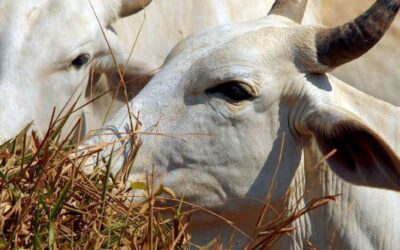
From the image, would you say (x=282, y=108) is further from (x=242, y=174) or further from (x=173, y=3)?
(x=173, y=3)

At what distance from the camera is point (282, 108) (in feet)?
18.6

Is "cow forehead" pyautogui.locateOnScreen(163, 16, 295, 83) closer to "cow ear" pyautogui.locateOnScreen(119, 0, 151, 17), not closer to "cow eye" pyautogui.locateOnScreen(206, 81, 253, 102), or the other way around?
"cow eye" pyautogui.locateOnScreen(206, 81, 253, 102)

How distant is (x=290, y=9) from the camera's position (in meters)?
6.18

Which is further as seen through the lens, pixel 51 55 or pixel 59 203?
pixel 51 55

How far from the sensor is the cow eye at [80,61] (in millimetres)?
7465

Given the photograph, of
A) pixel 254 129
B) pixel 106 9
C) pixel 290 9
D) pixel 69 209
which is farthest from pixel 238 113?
pixel 106 9

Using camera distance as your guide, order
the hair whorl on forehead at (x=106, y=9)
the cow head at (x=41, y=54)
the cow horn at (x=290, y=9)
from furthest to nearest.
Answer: the hair whorl on forehead at (x=106, y=9) < the cow head at (x=41, y=54) < the cow horn at (x=290, y=9)

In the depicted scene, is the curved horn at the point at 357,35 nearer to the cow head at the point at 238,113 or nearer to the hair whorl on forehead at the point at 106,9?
the cow head at the point at 238,113

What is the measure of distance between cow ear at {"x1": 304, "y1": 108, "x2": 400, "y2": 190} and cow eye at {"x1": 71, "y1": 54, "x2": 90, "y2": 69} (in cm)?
228

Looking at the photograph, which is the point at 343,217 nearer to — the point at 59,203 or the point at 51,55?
the point at 59,203

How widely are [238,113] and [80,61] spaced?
2.07 m

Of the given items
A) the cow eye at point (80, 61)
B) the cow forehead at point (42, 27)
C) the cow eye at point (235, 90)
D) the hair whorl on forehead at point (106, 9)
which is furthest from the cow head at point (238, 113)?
the hair whorl on forehead at point (106, 9)

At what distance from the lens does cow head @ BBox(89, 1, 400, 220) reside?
221 inches

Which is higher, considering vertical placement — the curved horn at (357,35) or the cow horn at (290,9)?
the curved horn at (357,35)
